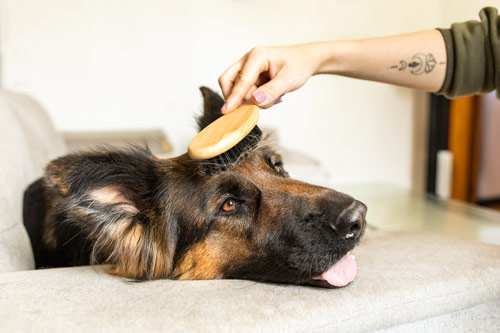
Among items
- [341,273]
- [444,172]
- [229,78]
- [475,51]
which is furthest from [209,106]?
[444,172]

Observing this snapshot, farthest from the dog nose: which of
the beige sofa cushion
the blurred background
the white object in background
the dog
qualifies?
the white object in background

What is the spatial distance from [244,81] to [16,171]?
1047mm

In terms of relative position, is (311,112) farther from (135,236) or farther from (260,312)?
(260,312)

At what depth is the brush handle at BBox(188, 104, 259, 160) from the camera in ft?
3.42

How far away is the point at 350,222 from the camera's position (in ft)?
3.87

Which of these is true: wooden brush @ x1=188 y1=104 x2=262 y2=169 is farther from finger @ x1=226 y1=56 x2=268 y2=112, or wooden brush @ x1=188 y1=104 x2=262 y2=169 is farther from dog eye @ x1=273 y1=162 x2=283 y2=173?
dog eye @ x1=273 y1=162 x2=283 y2=173

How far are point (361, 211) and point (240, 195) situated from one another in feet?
1.28

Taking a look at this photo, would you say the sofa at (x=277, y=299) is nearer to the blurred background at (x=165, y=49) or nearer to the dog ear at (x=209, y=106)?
the dog ear at (x=209, y=106)

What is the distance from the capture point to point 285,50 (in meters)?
1.45

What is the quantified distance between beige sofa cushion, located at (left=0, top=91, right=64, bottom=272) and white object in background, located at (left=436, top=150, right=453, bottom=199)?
4583 millimetres

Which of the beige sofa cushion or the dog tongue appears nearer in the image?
the dog tongue

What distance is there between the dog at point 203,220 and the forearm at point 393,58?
0.48 m

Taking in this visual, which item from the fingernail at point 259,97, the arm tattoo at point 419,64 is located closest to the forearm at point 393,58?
the arm tattoo at point 419,64

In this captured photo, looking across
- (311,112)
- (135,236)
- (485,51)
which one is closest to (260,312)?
(135,236)
